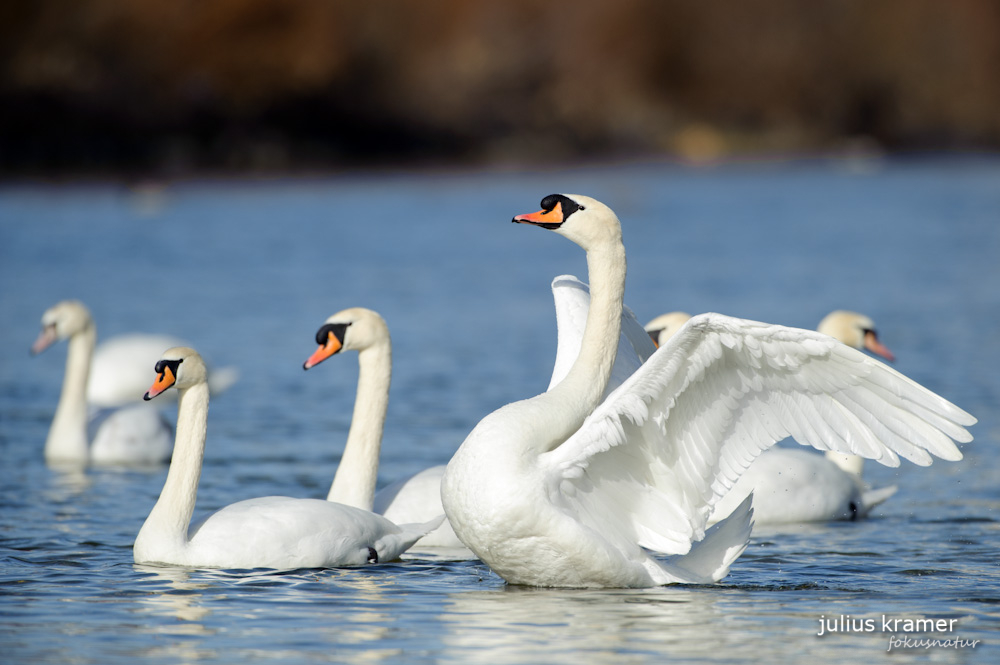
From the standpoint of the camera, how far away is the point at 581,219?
6.87m

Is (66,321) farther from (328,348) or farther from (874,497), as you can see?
(874,497)

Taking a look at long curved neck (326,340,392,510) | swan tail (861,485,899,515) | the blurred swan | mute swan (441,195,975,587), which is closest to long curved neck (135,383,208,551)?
long curved neck (326,340,392,510)

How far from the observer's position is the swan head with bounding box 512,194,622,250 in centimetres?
681

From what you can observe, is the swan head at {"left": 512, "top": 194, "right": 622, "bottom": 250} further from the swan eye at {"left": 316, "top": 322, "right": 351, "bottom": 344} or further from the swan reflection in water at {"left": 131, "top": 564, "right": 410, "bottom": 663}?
the swan eye at {"left": 316, "top": 322, "right": 351, "bottom": 344}

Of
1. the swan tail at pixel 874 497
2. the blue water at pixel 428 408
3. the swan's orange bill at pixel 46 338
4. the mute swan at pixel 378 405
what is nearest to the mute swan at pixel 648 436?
the blue water at pixel 428 408

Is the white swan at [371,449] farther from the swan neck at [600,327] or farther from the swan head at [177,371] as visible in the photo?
the swan neck at [600,327]

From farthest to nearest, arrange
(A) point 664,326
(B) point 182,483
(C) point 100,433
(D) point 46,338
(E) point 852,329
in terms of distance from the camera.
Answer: (D) point 46,338 < (C) point 100,433 < (E) point 852,329 < (A) point 664,326 < (B) point 182,483

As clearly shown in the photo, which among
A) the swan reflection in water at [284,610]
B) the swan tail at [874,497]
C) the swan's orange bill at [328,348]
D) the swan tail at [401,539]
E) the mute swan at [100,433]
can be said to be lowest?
the swan reflection in water at [284,610]

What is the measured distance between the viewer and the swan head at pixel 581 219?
681 cm

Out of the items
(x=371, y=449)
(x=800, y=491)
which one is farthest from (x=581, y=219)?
(x=800, y=491)

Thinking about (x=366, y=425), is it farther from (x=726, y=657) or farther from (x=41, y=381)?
(x=41, y=381)

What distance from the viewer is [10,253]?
25734 mm

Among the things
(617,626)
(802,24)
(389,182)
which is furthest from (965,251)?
(802,24)

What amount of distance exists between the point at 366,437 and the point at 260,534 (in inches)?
50.8
